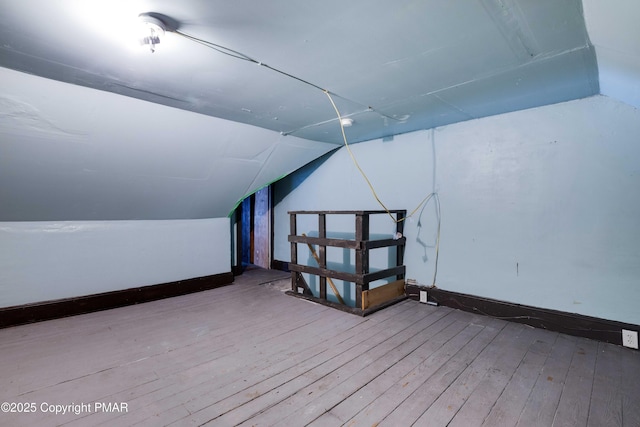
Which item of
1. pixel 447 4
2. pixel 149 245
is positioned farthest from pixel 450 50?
pixel 149 245

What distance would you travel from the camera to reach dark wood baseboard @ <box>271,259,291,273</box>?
5.27 meters

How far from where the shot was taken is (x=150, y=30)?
4.75 feet

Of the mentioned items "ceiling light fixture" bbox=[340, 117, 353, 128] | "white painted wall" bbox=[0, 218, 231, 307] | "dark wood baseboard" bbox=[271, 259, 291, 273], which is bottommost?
"dark wood baseboard" bbox=[271, 259, 291, 273]

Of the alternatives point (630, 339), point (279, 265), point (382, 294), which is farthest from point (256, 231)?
point (630, 339)

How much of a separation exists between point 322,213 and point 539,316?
7.61ft

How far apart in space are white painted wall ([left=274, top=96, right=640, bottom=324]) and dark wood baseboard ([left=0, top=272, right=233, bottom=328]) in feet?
9.14

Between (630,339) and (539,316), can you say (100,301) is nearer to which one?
(539,316)

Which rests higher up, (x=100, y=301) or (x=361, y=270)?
(x=361, y=270)

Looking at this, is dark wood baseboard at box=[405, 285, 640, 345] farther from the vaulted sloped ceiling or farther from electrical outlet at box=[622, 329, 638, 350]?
the vaulted sloped ceiling

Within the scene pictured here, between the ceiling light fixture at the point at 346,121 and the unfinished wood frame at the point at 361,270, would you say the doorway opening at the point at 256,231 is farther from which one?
the ceiling light fixture at the point at 346,121

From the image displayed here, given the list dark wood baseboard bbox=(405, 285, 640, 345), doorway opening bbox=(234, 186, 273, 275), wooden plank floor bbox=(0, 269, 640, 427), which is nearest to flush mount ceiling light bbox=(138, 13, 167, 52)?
wooden plank floor bbox=(0, 269, 640, 427)

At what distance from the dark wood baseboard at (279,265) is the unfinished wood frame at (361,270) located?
1.29 m

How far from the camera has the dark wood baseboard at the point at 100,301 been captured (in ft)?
9.30

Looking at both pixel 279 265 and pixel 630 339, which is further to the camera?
pixel 279 265
